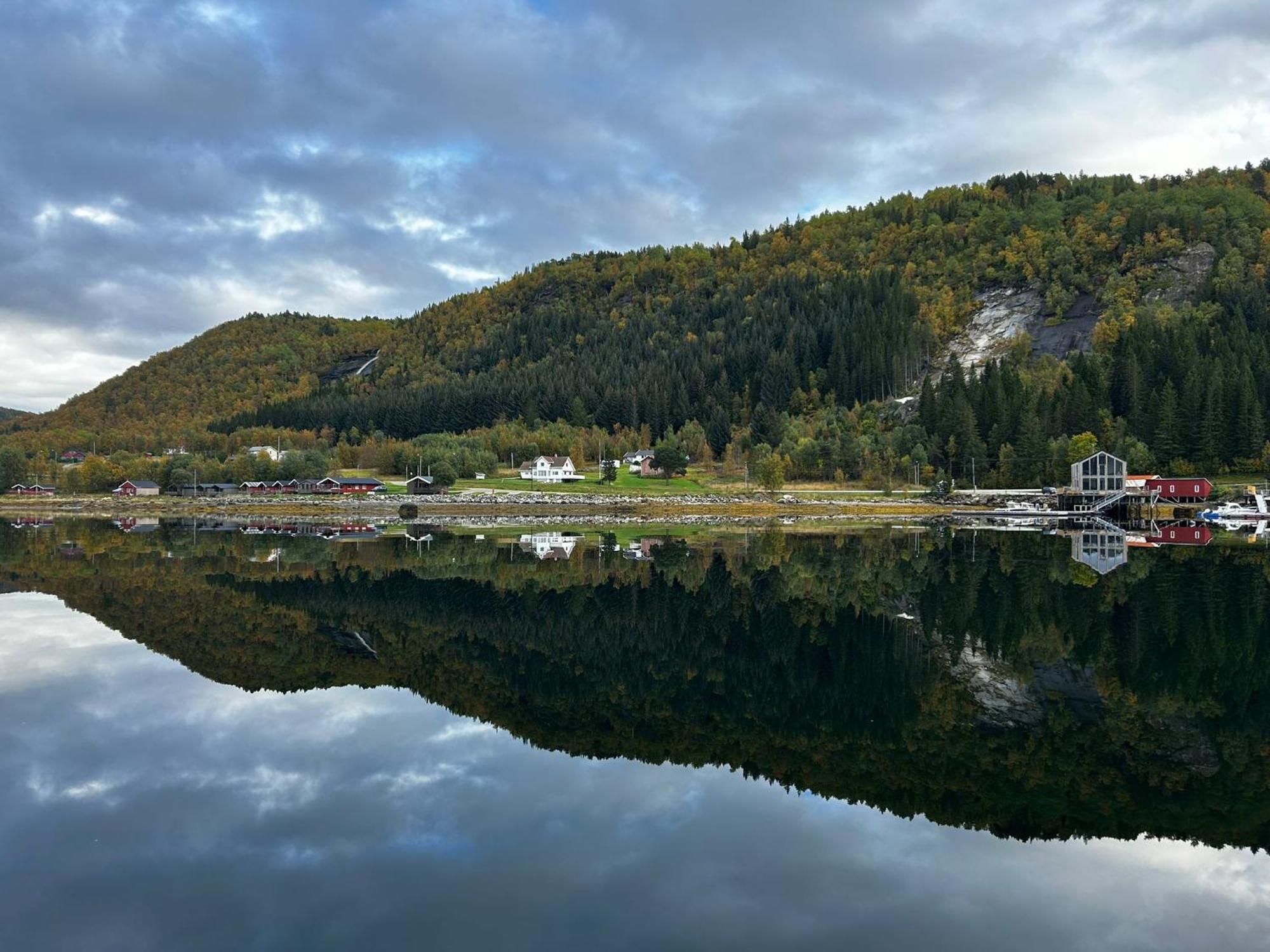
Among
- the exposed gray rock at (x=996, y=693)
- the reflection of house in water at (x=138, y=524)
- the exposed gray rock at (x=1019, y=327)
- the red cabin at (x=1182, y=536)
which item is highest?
the exposed gray rock at (x=1019, y=327)

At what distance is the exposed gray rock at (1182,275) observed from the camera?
119188mm

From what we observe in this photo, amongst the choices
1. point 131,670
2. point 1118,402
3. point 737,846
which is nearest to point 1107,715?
point 737,846

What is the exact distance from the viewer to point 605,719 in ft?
45.2

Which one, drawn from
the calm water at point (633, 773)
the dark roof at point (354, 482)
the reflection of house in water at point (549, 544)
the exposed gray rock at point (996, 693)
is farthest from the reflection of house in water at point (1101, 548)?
the dark roof at point (354, 482)

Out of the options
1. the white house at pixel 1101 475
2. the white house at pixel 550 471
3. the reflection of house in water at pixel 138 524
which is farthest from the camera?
the white house at pixel 550 471

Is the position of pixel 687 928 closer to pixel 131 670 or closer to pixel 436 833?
pixel 436 833

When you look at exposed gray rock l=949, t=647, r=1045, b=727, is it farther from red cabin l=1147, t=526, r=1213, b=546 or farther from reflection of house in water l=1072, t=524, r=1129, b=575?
red cabin l=1147, t=526, r=1213, b=546

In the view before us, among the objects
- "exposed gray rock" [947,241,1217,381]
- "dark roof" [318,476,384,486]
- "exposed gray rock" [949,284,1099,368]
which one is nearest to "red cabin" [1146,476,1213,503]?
"exposed gray rock" [947,241,1217,381]

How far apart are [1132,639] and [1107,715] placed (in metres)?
7.01

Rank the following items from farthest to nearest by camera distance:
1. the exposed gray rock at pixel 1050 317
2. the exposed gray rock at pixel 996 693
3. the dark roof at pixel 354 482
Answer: the exposed gray rock at pixel 1050 317 → the dark roof at pixel 354 482 → the exposed gray rock at pixel 996 693

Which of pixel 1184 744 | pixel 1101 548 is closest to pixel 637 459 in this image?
pixel 1101 548

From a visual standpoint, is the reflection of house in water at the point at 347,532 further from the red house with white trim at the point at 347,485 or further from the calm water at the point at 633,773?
the red house with white trim at the point at 347,485

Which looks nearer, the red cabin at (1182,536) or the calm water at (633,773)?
the calm water at (633,773)

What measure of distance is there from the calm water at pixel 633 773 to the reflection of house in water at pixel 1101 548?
415 inches
